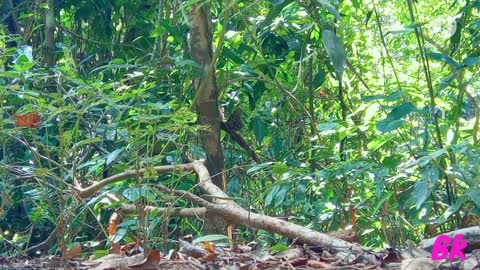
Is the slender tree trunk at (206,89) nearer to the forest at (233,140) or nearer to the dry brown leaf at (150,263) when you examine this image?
the forest at (233,140)

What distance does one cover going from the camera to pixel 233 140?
369 cm

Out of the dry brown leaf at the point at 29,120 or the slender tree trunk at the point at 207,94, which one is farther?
the slender tree trunk at the point at 207,94

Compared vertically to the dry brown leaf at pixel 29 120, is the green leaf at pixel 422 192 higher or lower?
lower

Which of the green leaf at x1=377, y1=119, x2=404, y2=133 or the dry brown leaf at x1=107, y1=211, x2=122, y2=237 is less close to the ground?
the green leaf at x1=377, y1=119, x2=404, y2=133

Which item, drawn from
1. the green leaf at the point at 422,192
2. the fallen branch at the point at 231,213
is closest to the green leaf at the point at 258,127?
the fallen branch at the point at 231,213

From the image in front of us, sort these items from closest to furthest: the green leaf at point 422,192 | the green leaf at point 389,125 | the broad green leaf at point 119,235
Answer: the green leaf at point 422,192
the green leaf at point 389,125
the broad green leaf at point 119,235

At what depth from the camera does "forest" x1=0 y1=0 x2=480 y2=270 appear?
198cm

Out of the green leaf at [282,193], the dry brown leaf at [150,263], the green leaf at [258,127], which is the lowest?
the green leaf at [282,193]

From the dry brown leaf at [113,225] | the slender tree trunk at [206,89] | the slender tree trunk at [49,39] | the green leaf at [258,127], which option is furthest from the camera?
the slender tree trunk at [49,39]

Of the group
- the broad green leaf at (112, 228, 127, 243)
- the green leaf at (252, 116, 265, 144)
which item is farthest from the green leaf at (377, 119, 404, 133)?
the green leaf at (252, 116, 265, 144)

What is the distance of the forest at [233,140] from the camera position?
1.98 m

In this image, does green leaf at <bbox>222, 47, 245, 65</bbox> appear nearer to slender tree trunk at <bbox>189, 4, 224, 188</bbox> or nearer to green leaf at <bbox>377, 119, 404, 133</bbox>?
slender tree trunk at <bbox>189, 4, 224, 188</bbox>

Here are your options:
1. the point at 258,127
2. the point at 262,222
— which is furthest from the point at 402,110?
the point at 258,127

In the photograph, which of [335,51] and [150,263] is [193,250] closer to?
[150,263]
